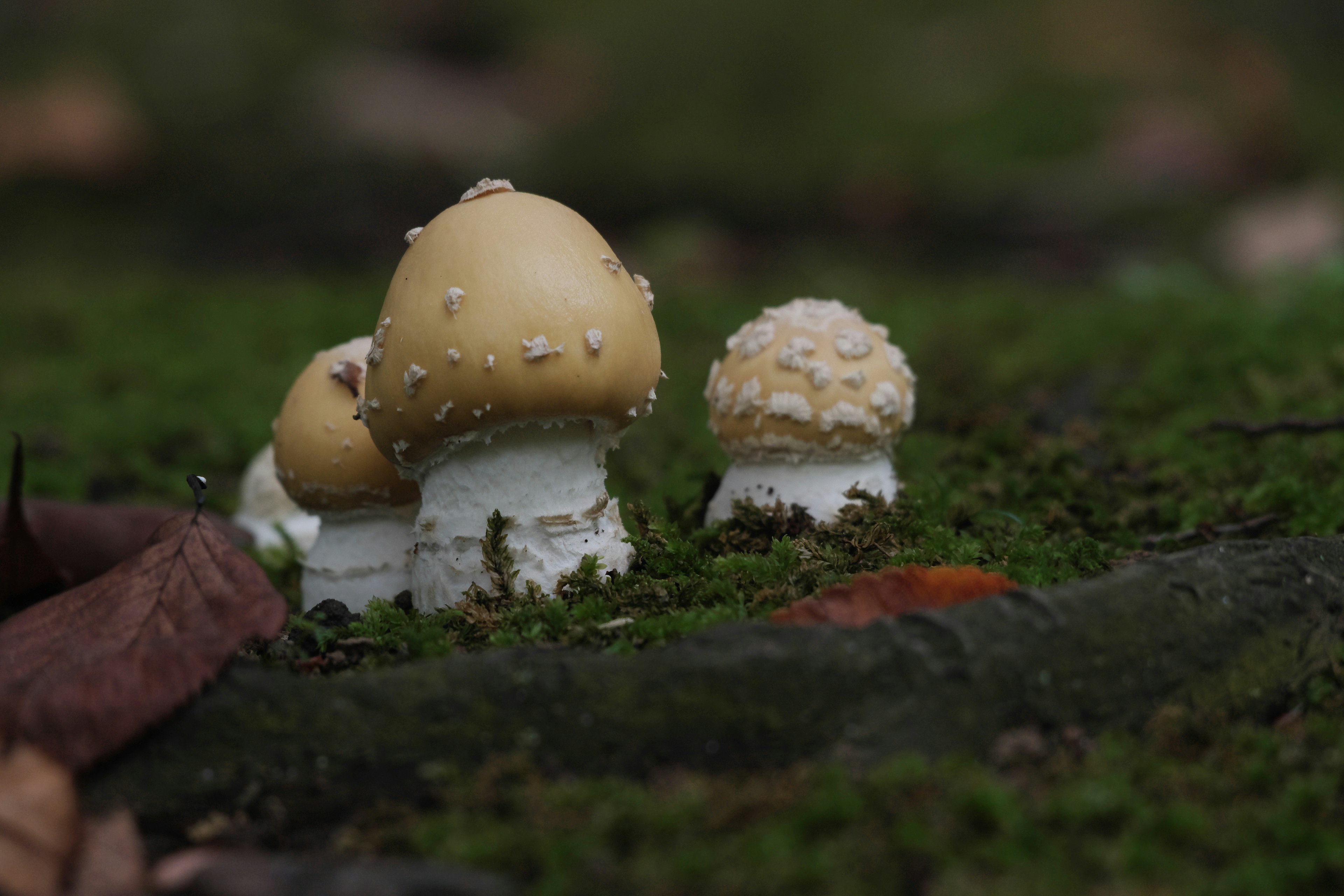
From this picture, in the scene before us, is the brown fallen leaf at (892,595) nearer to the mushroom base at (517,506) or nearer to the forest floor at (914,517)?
the forest floor at (914,517)

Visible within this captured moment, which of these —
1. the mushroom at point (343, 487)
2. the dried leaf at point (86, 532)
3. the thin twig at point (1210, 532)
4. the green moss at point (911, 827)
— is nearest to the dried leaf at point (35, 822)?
the green moss at point (911, 827)

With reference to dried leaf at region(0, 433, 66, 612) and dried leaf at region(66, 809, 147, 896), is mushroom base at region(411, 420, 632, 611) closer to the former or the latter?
dried leaf at region(66, 809, 147, 896)

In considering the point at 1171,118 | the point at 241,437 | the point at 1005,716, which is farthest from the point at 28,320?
the point at 1171,118

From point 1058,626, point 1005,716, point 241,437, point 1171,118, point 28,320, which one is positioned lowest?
point 1005,716

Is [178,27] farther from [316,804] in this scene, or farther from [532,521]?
[316,804]

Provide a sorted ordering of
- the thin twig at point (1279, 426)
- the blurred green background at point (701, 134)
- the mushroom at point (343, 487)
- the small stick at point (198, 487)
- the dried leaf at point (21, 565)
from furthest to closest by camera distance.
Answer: the blurred green background at point (701, 134), the thin twig at point (1279, 426), the mushroom at point (343, 487), the dried leaf at point (21, 565), the small stick at point (198, 487)
